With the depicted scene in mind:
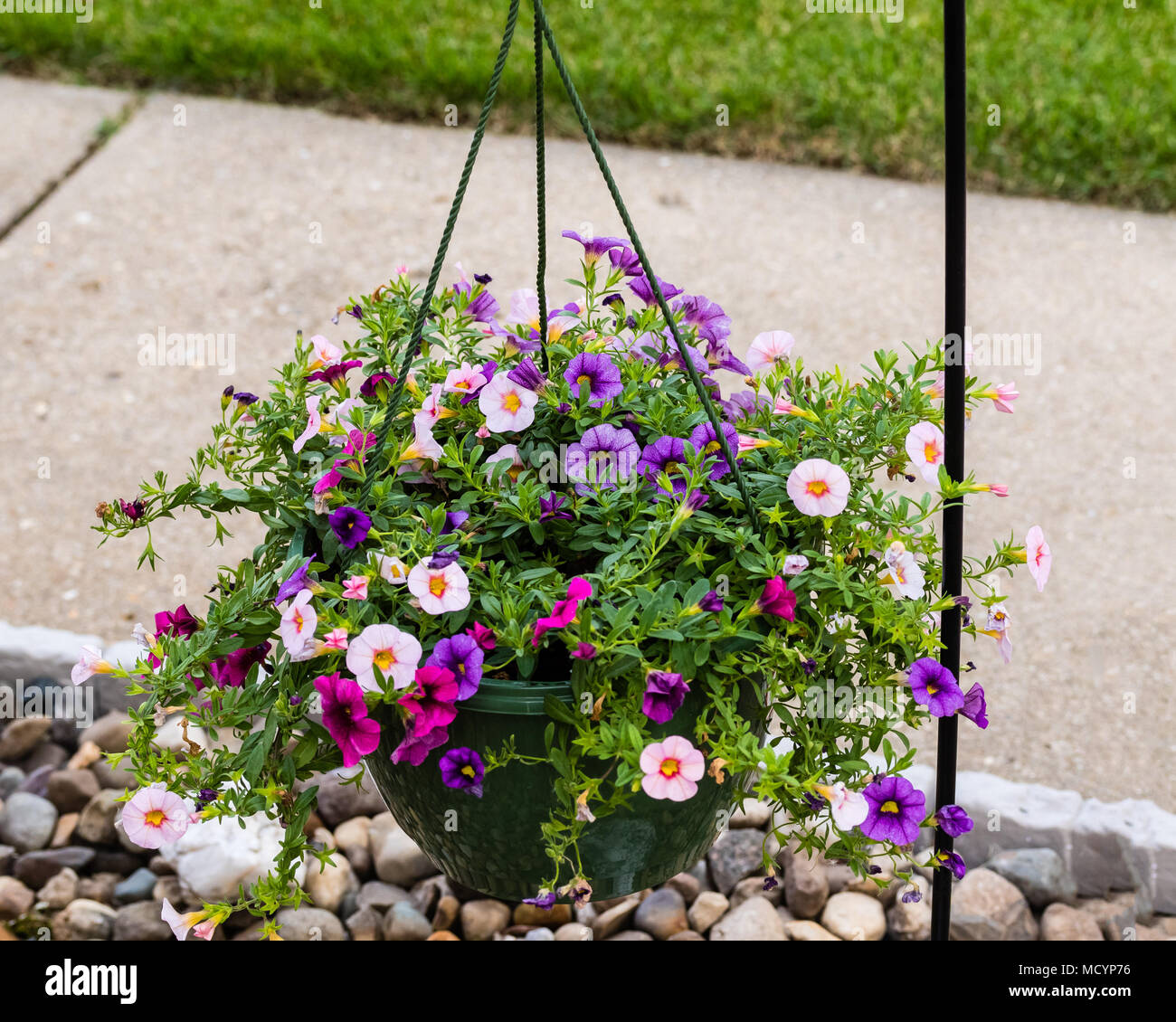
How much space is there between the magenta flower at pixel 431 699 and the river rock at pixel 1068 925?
4.92 feet

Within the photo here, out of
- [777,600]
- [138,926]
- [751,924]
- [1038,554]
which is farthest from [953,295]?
[138,926]

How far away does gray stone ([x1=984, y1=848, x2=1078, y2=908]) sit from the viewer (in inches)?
91.9

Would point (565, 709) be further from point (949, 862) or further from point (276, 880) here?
point (949, 862)

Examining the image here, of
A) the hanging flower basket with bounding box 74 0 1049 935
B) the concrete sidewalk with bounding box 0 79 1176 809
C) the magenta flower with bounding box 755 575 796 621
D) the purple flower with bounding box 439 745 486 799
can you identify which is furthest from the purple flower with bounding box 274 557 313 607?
the concrete sidewalk with bounding box 0 79 1176 809

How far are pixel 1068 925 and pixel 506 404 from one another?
5.05 feet

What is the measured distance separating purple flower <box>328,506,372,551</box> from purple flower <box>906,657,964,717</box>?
2.01ft

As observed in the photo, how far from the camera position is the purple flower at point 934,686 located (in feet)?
4.43

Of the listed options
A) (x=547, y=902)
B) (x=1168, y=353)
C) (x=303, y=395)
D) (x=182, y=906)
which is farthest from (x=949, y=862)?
(x=1168, y=353)

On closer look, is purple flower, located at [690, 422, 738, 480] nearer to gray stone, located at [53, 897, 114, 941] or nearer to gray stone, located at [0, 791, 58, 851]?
gray stone, located at [53, 897, 114, 941]

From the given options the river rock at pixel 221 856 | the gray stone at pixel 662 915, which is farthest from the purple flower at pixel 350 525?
the gray stone at pixel 662 915

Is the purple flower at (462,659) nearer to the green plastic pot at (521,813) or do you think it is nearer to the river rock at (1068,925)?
the green plastic pot at (521,813)

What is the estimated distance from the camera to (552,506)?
4.77 ft
